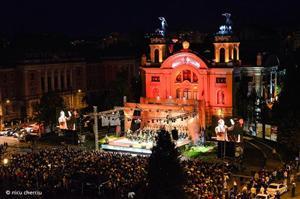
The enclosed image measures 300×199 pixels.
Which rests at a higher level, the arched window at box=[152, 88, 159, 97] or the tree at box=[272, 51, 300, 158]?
the arched window at box=[152, 88, 159, 97]

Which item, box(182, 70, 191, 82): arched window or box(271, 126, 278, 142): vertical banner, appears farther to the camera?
box(182, 70, 191, 82): arched window

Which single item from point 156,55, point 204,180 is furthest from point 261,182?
point 156,55

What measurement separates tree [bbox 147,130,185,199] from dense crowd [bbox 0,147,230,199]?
5.45 m

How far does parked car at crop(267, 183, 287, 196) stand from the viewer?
30169 mm

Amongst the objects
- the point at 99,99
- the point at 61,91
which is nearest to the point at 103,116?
the point at 99,99

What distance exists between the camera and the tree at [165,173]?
21.4m

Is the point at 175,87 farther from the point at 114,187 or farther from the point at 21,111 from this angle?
Result: the point at 114,187

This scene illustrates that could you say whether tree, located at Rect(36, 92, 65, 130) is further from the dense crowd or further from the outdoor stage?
the dense crowd

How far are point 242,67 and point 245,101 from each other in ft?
13.3

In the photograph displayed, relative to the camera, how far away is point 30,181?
Answer: 3175 centimetres

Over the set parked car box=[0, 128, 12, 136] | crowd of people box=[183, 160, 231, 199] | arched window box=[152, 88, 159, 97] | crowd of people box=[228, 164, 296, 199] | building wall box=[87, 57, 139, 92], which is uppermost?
building wall box=[87, 57, 139, 92]

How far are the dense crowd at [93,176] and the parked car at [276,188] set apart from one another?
2973mm

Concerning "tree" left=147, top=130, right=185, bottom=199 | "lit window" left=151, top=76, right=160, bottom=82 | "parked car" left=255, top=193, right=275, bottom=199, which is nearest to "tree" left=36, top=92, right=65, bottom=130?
"lit window" left=151, top=76, right=160, bottom=82

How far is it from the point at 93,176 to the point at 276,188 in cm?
1099
